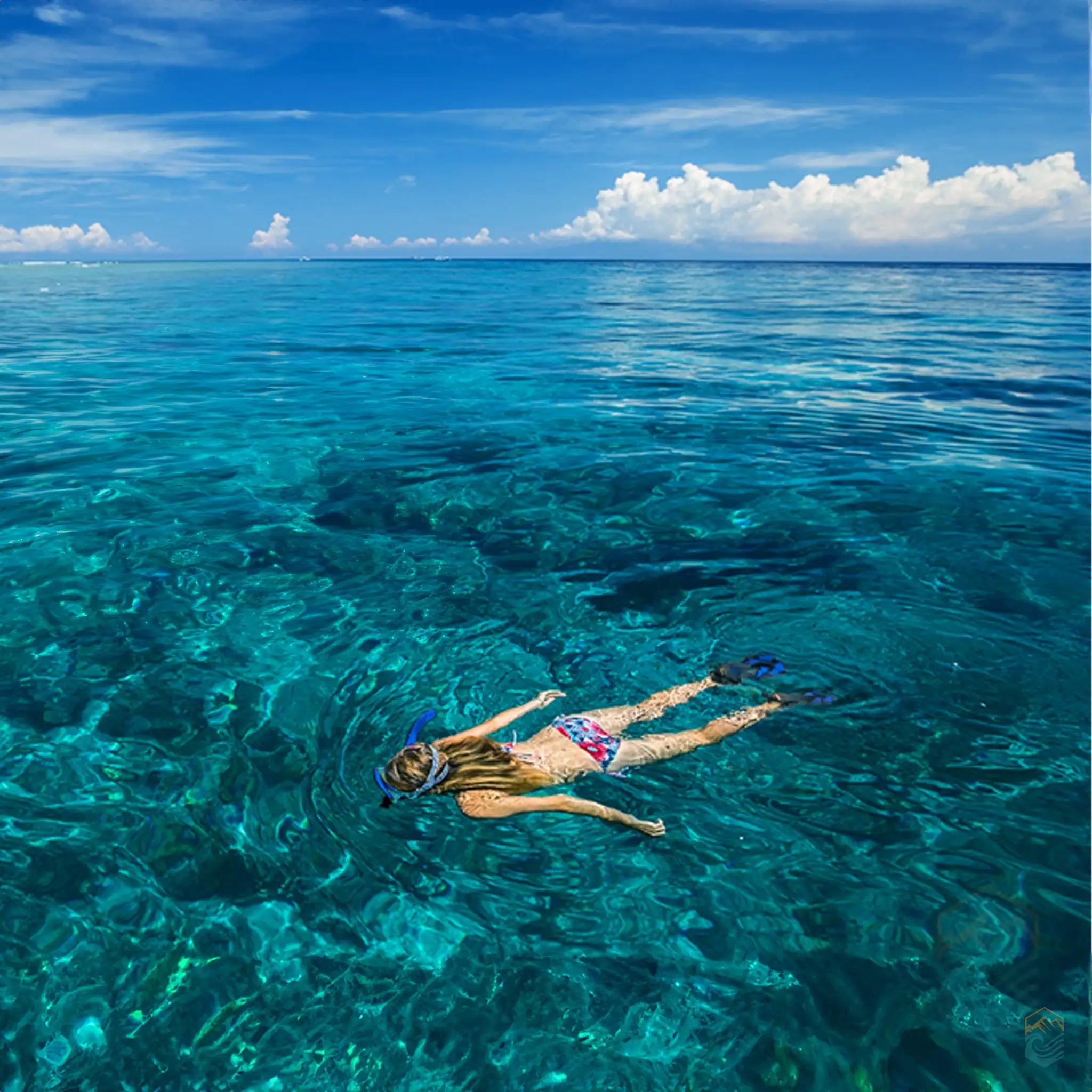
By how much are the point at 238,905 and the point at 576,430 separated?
12.6 meters

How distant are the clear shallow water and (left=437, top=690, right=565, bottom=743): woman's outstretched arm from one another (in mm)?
232

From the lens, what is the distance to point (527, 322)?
38219 millimetres

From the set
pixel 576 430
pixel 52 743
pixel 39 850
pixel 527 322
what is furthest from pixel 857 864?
pixel 527 322

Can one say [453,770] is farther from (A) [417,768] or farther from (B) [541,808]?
(B) [541,808]

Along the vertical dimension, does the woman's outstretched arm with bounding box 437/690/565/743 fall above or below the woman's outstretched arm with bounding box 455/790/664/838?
above

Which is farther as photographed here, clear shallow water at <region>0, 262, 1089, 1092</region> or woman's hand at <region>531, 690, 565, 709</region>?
woman's hand at <region>531, 690, 565, 709</region>

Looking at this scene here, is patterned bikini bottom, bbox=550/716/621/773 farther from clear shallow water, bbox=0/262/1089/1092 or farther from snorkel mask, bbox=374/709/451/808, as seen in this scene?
snorkel mask, bbox=374/709/451/808

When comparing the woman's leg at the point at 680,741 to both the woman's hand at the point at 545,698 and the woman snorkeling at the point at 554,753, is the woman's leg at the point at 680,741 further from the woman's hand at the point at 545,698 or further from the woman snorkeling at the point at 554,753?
the woman's hand at the point at 545,698

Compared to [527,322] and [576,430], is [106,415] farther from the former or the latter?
[527,322]

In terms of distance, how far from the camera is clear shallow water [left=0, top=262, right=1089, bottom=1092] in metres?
4.68

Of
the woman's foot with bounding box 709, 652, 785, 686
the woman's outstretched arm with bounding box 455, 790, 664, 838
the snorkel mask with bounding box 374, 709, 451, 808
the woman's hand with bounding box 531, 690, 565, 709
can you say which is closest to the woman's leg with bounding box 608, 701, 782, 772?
the woman's foot with bounding box 709, 652, 785, 686

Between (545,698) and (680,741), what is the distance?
4.11ft

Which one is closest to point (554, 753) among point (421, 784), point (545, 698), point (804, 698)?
point (545, 698)

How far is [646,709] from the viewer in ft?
23.5
